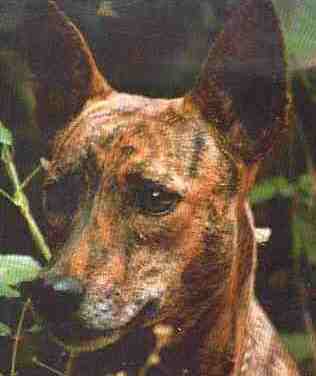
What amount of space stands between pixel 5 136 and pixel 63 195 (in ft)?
0.85

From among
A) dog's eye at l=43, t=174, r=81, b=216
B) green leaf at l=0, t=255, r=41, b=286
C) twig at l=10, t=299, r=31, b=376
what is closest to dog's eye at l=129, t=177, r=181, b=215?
dog's eye at l=43, t=174, r=81, b=216

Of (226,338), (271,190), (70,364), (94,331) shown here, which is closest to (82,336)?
(94,331)

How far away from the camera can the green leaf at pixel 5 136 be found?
187 centimetres

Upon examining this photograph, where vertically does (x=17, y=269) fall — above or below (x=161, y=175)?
below

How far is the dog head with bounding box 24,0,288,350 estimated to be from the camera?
62.6 inches

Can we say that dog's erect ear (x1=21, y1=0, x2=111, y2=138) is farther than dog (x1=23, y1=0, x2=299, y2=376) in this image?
Yes

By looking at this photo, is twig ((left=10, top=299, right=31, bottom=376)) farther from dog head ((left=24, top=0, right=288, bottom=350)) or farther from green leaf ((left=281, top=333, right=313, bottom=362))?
green leaf ((left=281, top=333, right=313, bottom=362))

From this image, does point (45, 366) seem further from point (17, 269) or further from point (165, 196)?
point (165, 196)

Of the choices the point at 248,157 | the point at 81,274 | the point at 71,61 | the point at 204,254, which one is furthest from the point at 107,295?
the point at 71,61

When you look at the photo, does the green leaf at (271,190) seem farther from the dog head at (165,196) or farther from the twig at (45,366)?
the twig at (45,366)

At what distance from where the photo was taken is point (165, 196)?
5.32 feet

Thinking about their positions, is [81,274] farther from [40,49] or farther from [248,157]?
[40,49]

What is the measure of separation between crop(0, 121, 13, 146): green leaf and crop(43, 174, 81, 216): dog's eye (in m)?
0.19

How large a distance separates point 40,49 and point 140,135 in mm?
297
